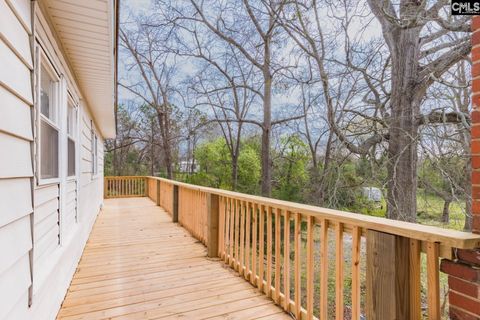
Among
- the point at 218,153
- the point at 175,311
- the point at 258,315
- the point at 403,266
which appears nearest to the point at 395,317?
the point at 403,266

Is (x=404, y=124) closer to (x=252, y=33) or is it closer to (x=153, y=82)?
(x=252, y=33)

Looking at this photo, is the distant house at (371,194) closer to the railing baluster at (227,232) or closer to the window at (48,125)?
the railing baluster at (227,232)

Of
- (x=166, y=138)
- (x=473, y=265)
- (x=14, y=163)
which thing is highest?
(x=166, y=138)

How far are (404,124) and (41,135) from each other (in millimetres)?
5798

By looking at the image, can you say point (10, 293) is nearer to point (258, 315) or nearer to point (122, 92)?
point (258, 315)

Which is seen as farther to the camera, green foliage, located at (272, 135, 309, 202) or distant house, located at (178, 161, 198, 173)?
distant house, located at (178, 161, 198, 173)

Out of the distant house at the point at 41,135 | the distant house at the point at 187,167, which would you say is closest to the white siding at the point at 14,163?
the distant house at the point at 41,135

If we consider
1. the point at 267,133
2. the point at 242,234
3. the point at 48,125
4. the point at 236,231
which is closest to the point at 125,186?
the point at 267,133

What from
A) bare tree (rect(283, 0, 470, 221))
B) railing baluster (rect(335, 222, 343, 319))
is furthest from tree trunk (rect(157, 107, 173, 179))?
railing baluster (rect(335, 222, 343, 319))

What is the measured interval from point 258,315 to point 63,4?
2883 mm

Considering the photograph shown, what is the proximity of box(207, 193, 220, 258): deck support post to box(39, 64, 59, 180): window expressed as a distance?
187cm

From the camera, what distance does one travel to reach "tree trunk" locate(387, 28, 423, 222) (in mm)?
5316

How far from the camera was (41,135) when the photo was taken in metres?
2.34

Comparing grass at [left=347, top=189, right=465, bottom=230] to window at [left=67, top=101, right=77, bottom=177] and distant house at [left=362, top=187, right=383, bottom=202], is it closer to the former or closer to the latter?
distant house at [left=362, top=187, right=383, bottom=202]
